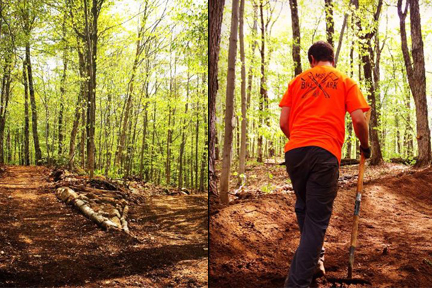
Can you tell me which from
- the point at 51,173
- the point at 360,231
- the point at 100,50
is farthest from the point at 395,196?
the point at 100,50

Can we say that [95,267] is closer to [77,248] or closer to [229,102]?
[77,248]

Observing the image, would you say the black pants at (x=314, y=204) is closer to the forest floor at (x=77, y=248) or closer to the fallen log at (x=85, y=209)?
the forest floor at (x=77, y=248)

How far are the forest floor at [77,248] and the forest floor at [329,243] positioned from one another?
1.26m

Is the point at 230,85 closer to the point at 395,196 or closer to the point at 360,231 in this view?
the point at 360,231

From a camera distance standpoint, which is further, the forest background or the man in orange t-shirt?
the forest background

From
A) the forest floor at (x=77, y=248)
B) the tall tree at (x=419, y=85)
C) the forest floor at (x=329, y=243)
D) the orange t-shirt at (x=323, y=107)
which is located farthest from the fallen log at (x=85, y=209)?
the tall tree at (x=419, y=85)

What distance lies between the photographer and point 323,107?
7.20 ft

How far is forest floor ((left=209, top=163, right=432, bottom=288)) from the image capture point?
92.7 inches

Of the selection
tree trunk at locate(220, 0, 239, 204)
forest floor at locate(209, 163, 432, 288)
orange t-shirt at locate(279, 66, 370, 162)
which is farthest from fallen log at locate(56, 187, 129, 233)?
orange t-shirt at locate(279, 66, 370, 162)

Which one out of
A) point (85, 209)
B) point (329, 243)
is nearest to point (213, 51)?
point (329, 243)

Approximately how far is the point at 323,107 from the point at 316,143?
0.27 m

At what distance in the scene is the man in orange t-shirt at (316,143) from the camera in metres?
2.06

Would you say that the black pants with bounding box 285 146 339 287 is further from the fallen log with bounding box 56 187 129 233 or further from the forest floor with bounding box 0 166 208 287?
the fallen log with bounding box 56 187 129 233

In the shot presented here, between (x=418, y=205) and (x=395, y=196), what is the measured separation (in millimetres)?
375
